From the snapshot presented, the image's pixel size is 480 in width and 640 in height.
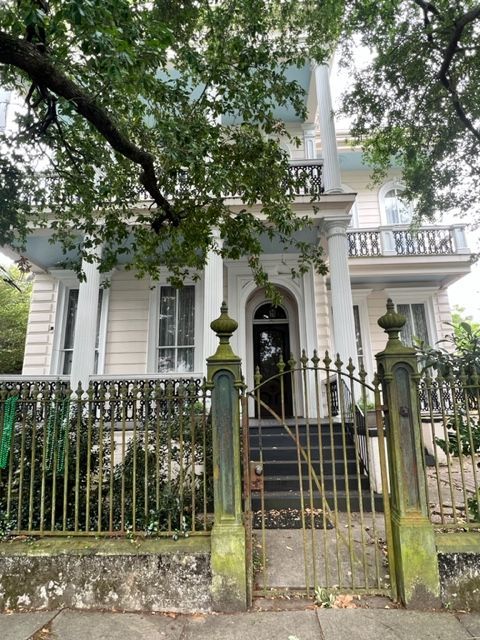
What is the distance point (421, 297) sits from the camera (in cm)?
1108

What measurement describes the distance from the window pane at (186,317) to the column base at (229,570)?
259 inches

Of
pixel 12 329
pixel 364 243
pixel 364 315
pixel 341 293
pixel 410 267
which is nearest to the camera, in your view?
pixel 341 293

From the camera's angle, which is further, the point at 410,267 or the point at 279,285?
the point at 410,267

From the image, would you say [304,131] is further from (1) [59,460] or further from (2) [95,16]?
(1) [59,460]

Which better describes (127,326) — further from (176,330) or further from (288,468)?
(288,468)

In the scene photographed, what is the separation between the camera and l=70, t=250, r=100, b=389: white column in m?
7.36

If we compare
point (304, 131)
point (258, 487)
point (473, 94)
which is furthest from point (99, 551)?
point (304, 131)

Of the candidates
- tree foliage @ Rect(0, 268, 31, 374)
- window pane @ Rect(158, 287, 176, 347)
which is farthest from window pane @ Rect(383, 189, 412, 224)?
tree foliage @ Rect(0, 268, 31, 374)

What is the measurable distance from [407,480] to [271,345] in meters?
6.53

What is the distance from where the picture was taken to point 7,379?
309 inches

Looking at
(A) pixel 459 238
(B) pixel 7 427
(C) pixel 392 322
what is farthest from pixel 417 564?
(A) pixel 459 238

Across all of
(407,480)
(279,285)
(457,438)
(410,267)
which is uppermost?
(410,267)

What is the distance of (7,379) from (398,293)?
10037 mm

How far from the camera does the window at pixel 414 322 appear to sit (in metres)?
11.0
